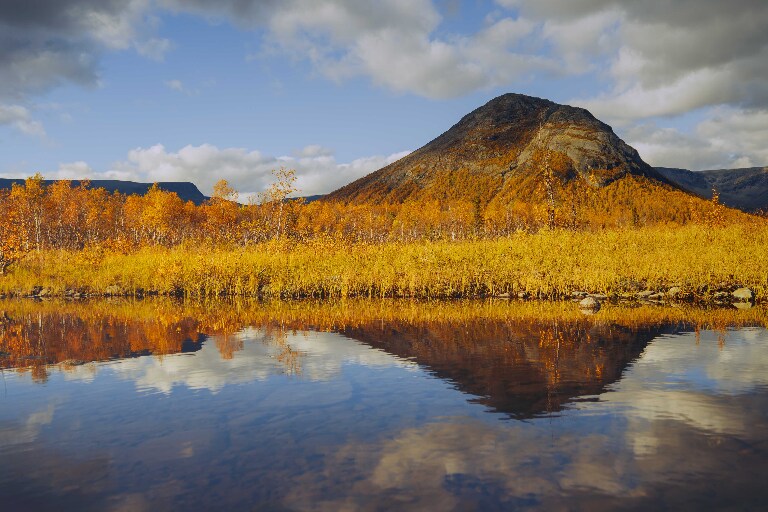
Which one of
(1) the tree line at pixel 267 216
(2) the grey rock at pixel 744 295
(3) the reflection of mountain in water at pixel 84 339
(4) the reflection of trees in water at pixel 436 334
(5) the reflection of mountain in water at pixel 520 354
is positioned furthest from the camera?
(1) the tree line at pixel 267 216

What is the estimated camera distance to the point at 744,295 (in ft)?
68.1

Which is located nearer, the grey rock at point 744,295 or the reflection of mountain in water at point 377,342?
the reflection of mountain in water at point 377,342

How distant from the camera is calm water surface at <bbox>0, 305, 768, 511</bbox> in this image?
5.66 m

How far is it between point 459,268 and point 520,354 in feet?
41.6

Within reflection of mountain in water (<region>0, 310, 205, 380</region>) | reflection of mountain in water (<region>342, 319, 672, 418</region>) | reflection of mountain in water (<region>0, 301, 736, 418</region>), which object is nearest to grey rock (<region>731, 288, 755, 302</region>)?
reflection of mountain in water (<region>0, 301, 736, 418</region>)

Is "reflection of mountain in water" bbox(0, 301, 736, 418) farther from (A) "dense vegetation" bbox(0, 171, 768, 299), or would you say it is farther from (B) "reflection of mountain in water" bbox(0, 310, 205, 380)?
(A) "dense vegetation" bbox(0, 171, 768, 299)

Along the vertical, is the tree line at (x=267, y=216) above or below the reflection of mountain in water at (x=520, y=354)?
above

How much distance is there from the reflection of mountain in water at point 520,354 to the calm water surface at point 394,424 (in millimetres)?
75

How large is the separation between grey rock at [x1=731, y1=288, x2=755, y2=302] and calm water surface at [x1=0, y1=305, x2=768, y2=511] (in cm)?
744

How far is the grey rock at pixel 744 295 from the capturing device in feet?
67.8

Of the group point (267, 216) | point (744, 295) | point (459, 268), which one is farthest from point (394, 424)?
point (267, 216)

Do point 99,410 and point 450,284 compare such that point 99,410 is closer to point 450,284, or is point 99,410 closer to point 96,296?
point 450,284

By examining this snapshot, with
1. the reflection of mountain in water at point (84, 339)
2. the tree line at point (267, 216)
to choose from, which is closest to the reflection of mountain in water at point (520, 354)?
the reflection of mountain in water at point (84, 339)

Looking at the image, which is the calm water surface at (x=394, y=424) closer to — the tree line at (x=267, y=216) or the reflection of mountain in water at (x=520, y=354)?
the reflection of mountain in water at (x=520, y=354)
